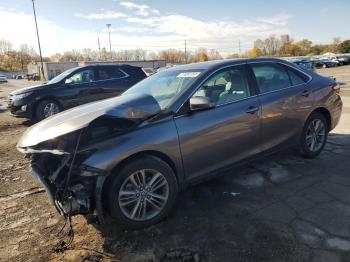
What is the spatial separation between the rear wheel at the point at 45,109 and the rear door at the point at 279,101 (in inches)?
278

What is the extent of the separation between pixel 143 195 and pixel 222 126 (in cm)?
125

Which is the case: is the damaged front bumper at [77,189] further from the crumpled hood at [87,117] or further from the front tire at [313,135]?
the front tire at [313,135]

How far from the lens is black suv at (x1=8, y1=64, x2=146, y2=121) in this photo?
31.1ft

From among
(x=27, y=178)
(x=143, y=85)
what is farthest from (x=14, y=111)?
(x=143, y=85)

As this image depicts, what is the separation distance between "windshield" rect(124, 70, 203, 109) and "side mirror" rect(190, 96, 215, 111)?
24 centimetres

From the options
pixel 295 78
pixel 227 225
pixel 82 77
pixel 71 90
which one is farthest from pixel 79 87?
pixel 227 225

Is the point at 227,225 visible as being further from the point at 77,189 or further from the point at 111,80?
the point at 111,80

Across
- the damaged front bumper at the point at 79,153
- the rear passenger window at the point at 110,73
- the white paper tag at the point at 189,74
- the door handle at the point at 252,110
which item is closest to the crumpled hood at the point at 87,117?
the damaged front bumper at the point at 79,153

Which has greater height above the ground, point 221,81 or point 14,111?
point 221,81

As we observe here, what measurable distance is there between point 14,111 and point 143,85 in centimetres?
648

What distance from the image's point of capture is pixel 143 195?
3402 mm

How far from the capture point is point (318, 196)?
390 cm

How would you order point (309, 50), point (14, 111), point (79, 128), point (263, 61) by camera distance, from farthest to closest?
point (309, 50)
point (14, 111)
point (263, 61)
point (79, 128)

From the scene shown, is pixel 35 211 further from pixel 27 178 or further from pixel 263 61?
pixel 263 61
